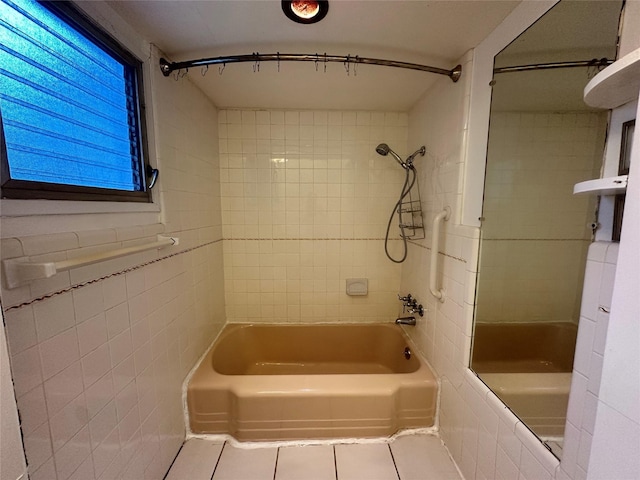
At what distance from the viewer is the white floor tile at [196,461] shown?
1.32 m

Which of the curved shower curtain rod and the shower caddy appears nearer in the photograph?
the curved shower curtain rod

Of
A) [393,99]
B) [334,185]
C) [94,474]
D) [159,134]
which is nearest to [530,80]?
[393,99]

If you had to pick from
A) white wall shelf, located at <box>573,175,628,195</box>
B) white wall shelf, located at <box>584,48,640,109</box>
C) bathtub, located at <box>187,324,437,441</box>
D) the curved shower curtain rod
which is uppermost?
the curved shower curtain rod

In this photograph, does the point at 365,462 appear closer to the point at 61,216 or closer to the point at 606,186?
the point at 606,186

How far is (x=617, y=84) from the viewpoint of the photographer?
2.04ft

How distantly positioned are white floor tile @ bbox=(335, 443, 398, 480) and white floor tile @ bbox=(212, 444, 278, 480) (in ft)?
1.19

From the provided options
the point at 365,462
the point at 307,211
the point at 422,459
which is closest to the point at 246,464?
the point at 365,462

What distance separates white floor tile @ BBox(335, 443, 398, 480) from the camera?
4.33 ft

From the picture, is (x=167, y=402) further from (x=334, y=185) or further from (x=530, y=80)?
(x=530, y=80)

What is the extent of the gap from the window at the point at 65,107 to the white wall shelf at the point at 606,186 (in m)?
1.47

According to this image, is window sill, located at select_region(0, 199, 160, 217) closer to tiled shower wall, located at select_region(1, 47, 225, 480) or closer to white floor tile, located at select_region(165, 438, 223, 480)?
tiled shower wall, located at select_region(1, 47, 225, 480)

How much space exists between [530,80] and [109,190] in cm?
186

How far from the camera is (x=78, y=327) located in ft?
2.73

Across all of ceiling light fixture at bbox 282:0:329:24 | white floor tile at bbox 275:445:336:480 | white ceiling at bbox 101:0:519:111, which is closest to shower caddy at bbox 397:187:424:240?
white ceiling at bbox 101:0:519:111
